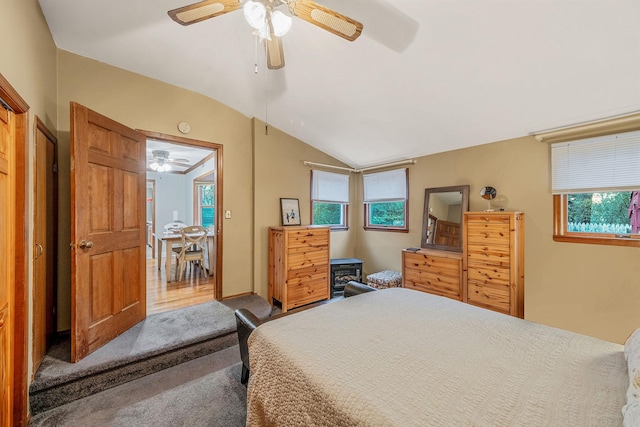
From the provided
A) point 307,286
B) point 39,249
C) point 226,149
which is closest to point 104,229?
point 39,249

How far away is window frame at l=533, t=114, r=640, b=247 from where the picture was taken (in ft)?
7.04

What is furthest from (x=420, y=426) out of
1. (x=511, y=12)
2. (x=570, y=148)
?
(x=570, y=148)

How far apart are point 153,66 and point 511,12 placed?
10.1ft

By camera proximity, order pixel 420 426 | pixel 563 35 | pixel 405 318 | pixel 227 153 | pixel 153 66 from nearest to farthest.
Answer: pixel 420 426 < pixel 405 318 < pixel 563 35 < pixel 153 66 < pixel 227 153

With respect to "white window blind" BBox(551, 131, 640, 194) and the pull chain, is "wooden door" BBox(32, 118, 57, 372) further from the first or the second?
"white window blind" BBox(551, 131, 640, 194)

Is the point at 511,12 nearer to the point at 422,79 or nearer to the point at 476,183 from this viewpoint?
the point at 422,79

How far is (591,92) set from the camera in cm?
200

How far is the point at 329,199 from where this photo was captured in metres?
4.26

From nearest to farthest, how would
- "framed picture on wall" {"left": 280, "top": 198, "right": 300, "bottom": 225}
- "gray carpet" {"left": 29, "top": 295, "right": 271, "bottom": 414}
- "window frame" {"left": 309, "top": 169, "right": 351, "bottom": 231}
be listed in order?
"gray carpet" {"left": 29, "top": 295, "right": 271, "bottom": 414}
"framed picture on wall" {"left": 280, "top": 198, "right": 300, "bottom": 225}
"window frame" {"left": 309, "top": 169, "right": 351, "bottom": 231}

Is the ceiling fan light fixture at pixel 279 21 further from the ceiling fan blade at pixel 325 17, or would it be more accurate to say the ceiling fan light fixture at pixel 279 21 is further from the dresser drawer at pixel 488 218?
the dresser drawer at pixel 488 218

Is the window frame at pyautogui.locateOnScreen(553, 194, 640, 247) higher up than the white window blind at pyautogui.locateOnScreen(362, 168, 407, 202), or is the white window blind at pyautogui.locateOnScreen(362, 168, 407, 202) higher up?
the white window blind at pyautogui.locateOnScreen(362, 168, 407, 202)

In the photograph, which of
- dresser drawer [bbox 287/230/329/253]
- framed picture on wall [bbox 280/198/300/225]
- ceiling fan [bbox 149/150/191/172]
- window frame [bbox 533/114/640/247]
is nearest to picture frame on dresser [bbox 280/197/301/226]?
framed picture on wall [bbox 280/198/300/225]

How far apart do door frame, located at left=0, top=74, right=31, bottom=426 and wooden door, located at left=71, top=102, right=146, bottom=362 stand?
1.29 feet

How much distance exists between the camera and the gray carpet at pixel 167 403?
1.62m
